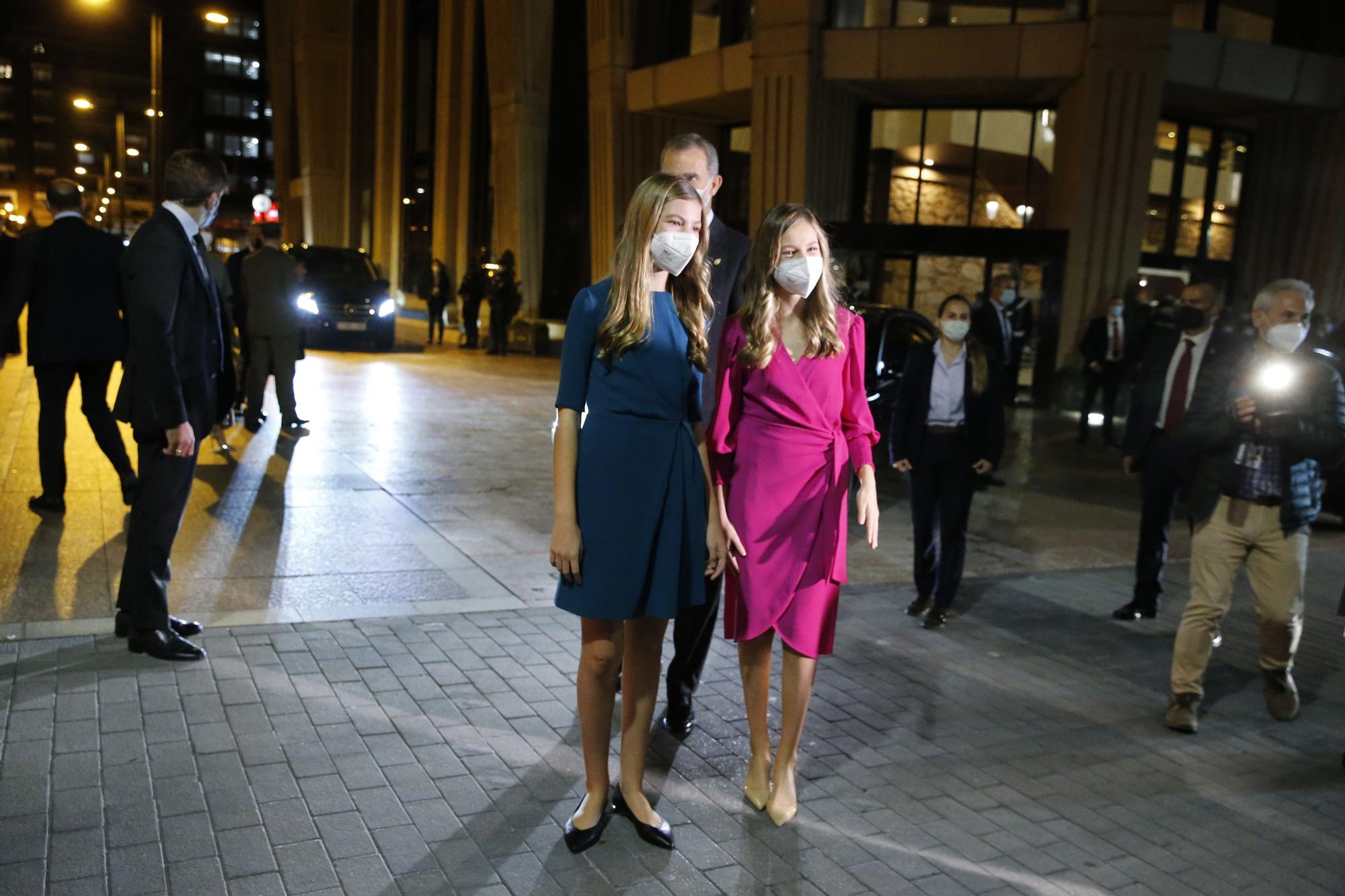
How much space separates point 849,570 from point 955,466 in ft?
4.13

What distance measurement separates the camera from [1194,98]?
62.8 ft

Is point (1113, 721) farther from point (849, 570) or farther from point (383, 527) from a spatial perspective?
point (383, 527)

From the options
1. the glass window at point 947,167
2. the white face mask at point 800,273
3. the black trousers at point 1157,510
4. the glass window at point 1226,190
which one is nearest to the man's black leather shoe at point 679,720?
the white face mask at point 800,273

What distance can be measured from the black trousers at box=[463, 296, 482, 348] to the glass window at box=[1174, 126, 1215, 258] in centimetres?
1409

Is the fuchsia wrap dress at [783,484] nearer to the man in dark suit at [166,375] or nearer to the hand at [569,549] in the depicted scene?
the hand at [569,549]

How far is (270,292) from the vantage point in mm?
10797

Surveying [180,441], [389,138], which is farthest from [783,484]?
[389,138]

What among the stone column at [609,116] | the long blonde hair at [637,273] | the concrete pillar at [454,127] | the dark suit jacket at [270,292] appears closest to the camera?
the long blonde hair at [637,273]

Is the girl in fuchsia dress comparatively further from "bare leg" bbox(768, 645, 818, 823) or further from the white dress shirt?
the white dress shirt

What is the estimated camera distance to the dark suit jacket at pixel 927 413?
244 inches

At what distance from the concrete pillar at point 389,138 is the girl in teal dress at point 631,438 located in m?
36.6

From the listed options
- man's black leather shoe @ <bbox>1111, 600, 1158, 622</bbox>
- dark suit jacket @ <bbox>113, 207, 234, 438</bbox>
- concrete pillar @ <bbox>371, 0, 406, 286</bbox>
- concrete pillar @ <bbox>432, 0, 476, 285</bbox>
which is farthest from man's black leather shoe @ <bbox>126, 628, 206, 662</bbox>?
concrete pillar @ <bbox>371, 0, 406, 286</bbox>


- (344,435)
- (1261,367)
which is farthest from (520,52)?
(1261,367)

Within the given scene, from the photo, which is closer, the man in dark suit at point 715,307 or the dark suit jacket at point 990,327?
the man in dark suit at point 715,307
